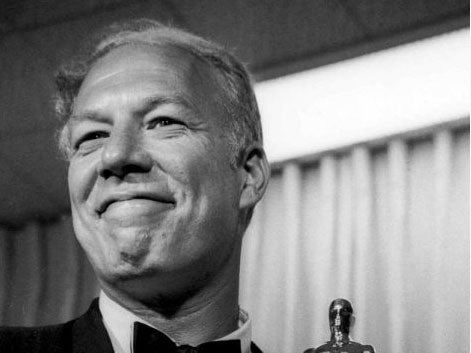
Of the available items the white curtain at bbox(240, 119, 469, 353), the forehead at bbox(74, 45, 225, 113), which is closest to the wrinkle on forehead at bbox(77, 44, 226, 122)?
the forehead at bbox(74, 45, 225, 113)

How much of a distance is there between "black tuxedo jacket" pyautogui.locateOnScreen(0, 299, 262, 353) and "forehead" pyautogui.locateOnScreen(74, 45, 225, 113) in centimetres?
27

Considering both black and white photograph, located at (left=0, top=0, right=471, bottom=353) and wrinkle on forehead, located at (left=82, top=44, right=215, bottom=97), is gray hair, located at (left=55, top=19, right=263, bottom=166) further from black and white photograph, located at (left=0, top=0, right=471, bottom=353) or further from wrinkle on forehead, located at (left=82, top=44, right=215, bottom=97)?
black and white photograph, located at (left=0, top=0, right=471, bottom=353)

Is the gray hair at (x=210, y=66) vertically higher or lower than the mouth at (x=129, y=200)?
Result: higher

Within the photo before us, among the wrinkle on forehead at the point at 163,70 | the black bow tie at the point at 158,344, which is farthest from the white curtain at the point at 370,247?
the black bow tie at the point at 158,344

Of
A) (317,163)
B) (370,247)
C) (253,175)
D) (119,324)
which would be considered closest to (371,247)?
(370,247)

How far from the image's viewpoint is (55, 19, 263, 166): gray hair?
138 cm

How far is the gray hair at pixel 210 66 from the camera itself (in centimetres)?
138

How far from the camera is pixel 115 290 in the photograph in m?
1.18

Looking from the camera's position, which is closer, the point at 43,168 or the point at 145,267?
the point at 145,267

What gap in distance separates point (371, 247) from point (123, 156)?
1.64 m

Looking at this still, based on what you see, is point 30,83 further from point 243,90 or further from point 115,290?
point 115,290

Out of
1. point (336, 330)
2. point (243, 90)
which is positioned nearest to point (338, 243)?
point (243, 90)

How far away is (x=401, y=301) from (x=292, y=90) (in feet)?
2.11

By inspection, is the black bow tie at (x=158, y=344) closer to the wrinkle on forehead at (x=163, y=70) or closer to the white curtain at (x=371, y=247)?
the wrinkle on forehead at (x=163, y=70)
